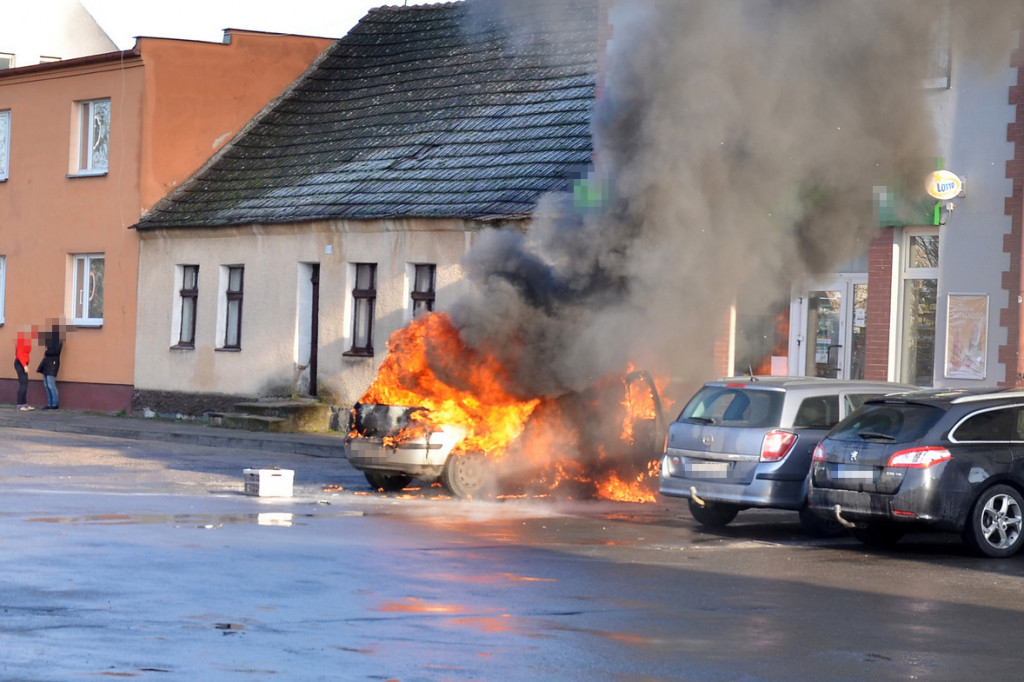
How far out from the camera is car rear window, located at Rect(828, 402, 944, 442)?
42.2ft

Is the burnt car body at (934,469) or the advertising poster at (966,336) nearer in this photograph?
the burnt car body at (934,469)

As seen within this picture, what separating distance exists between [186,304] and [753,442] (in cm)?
1903

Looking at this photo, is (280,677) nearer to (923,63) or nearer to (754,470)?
(754,470)

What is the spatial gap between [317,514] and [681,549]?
12.5ft

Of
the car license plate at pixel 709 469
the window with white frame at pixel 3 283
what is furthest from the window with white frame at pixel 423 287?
the window with white frame at pixel 3 283

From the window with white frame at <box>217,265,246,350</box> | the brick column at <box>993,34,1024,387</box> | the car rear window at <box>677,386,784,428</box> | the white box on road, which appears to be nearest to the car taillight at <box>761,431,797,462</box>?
the car rear window at <box>677,386,784,428</box>

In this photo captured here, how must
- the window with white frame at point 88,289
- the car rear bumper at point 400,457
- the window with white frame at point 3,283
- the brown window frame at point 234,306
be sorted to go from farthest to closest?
the window with white frame at point 3,283, the window with white frame at point 88,289, the brown window frame at point 234,306, the car rear bumper at point 400,457

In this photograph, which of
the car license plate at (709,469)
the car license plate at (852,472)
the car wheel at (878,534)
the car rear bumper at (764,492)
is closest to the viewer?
the car license plate at (852,472)

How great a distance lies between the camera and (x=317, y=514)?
14562mm

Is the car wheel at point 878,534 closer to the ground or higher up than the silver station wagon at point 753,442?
closer to the ground

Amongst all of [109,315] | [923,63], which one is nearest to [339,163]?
[109,315]

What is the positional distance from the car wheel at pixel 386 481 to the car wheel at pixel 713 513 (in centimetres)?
409

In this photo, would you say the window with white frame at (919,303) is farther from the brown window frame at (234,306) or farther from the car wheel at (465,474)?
the brown window frame at (234,306)

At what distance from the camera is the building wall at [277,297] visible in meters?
26.0
